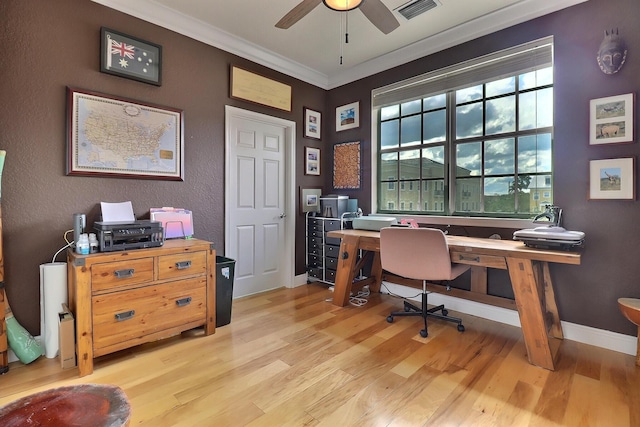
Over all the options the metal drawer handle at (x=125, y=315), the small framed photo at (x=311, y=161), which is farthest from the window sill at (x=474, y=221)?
the metal drawer handle at (x=125, y=315)

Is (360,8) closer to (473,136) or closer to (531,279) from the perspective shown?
(473,136)

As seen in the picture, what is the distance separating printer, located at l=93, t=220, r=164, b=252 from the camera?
211cm

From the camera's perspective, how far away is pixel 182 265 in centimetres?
238

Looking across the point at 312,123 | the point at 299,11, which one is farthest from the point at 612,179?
the point at 312,123

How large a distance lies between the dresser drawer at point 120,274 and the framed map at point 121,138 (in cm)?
85

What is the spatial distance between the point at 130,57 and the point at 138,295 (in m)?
1.94

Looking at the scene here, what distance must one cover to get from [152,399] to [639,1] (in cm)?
402

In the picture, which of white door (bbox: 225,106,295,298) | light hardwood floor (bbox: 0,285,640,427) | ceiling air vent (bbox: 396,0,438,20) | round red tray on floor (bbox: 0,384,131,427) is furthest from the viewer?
white door (bbox: 225,106,295,298)

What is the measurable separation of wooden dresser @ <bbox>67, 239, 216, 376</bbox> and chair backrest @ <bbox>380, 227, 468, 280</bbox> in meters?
1.47

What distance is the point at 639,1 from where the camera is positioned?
2.17 meters

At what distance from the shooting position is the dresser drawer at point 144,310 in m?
2.03

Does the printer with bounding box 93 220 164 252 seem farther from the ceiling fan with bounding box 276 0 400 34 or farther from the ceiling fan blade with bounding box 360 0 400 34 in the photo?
the ceiling fan blade with bounding box 360 0 400 34

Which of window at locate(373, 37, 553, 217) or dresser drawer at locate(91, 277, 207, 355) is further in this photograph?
window at locate(373, 37, 553, 217)

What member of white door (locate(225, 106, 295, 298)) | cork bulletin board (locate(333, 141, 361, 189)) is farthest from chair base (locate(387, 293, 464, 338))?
cork bulletin board (locate(333, 141, 361, 189))
